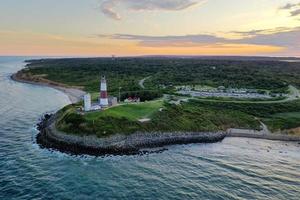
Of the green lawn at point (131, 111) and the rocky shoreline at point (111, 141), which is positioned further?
the green lawn at point (131, 111)

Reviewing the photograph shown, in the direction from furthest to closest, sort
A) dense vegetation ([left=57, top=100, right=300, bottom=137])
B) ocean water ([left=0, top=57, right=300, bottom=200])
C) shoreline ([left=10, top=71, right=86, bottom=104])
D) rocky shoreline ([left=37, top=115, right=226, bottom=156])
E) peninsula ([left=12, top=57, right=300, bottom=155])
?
1. shoreline ([left=10, top=71, right=86, bottom=104])
2. dense vegetation ([left=57, top=100, right=300, bottom=137])
3. peninsula ([left=12, top=57, right=300, bottom=155])
4. rocky shoreline ([left=37, top=115, right=226, bottom=156])
5. ocean water ([left=0, top=57, right=300, bottom=200])

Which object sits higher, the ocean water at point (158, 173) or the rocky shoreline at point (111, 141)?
the rocky shoreline at point (111, 141)

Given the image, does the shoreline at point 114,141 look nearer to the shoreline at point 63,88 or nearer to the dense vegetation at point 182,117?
the dense vegetation at point 182,117

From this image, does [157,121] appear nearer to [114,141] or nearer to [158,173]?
[114,141]

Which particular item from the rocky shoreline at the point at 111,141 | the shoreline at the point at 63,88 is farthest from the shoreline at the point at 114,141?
the shoreline at the point at 63,88

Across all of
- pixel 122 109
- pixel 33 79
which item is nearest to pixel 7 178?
pixel 122 109

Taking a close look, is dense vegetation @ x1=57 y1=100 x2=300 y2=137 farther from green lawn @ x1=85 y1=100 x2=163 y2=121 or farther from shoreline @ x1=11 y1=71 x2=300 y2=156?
shoreline @ x1=11 y1=71 x2=300 y2=156

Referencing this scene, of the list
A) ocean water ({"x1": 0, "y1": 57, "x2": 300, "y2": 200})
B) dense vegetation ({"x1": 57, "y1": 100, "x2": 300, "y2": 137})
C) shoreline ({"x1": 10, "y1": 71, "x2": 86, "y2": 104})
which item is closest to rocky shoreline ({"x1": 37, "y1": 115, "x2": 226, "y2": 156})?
dense vegetation ({"x1": 57, "y1": 100, "x2": 300, "y2": 137})

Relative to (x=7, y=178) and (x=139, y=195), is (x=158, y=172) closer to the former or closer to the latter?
(x=139, y=195)
